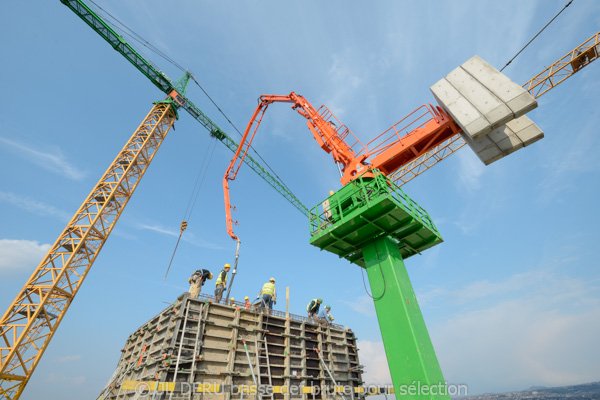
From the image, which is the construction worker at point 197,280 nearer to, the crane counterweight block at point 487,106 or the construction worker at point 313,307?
the construction worker at point 313,307

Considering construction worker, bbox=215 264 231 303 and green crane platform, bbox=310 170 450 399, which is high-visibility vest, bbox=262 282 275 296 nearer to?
construction worker, bbox=215 264 231 303

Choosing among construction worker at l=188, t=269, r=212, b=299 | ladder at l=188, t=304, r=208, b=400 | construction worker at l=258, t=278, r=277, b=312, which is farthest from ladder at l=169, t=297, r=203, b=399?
construction worker at l=258, t=278, r=277, b=312

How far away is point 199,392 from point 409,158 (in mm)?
11565

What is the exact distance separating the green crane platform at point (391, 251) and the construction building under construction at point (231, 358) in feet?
14.7

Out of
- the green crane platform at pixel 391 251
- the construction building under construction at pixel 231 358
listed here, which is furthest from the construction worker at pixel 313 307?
the green crane platform at pixel 391 251

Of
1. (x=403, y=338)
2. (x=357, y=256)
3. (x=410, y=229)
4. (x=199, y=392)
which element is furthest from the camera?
(x=357, y=256)

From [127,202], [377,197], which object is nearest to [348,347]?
[377,197]

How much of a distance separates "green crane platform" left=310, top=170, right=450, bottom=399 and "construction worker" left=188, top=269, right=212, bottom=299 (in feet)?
16.9

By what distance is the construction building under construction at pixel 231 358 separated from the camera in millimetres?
8672

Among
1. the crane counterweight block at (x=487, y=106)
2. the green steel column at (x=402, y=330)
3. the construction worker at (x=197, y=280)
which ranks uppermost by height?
the crane counterweight block at (x=487, y=106)

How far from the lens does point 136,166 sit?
26781 mm

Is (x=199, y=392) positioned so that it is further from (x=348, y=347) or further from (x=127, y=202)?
(x=127, y=202)

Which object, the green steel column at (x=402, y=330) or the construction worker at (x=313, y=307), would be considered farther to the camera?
the construction worker at (x=313, y=307)

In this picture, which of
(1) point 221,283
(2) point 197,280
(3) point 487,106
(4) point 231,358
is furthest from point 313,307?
(3) point 487,106
